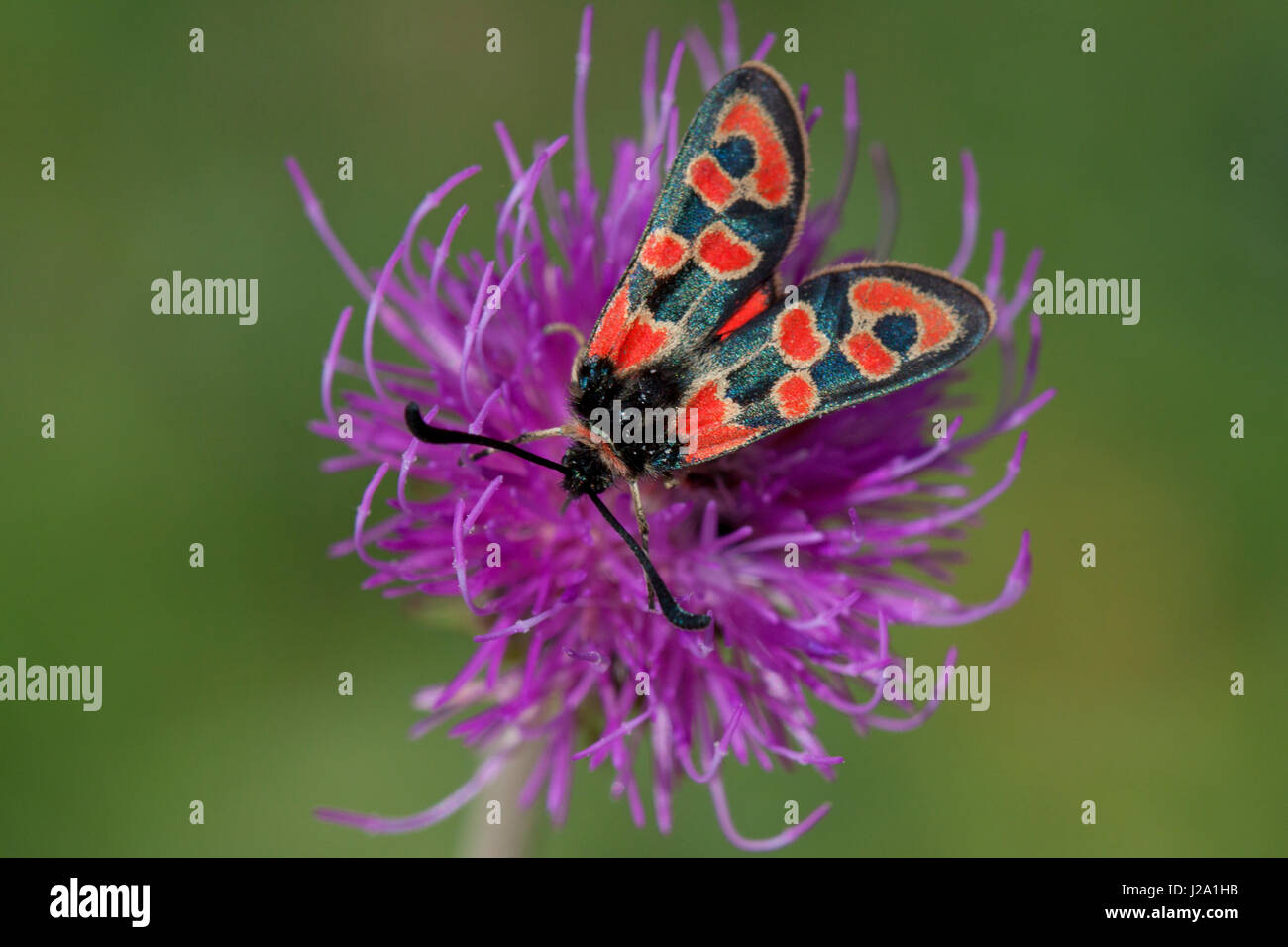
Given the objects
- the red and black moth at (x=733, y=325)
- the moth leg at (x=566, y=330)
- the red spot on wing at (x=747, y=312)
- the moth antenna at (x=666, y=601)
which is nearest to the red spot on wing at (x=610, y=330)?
the red and black moth at (x=733, y=325)

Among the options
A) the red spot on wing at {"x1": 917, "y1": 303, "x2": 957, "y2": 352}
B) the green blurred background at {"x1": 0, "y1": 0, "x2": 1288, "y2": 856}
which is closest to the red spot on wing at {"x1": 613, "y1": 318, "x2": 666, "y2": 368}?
the red spot on wing at {"x1": 917, "y1": 303, "x2": 957, "y2": 352}

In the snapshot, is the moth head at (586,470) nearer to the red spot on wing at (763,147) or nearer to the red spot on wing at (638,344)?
the red spot on wing at (638,344)

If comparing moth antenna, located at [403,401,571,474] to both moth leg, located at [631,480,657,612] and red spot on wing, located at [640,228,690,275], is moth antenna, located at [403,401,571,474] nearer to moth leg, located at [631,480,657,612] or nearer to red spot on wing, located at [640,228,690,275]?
moth leg, located at [631,480,657,612]

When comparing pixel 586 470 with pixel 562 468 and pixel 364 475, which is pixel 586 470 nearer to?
pixel 562 468

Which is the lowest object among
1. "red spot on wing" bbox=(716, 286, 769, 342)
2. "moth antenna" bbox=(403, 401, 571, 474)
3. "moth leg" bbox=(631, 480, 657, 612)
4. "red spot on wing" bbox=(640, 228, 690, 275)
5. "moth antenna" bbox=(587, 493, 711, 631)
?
"moth antenna" bbox=(587, 493, 711, 631)

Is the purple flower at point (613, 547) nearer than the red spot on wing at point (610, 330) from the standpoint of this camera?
No
